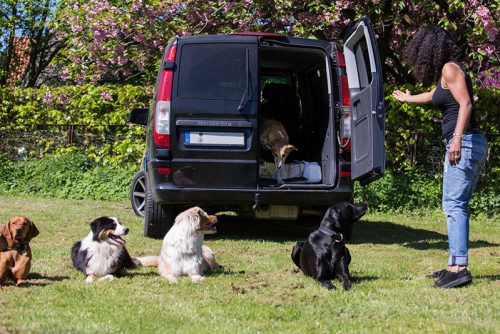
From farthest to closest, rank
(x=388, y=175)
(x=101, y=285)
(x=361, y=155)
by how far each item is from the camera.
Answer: (x=388, y=175) → (x=361, y=155) → (x=101, y=285)

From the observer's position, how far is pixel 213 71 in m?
7.45

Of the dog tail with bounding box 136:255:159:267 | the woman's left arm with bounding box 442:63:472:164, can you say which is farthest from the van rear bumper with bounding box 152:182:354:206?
the woman's left arm with bounding box 442:63:472:164

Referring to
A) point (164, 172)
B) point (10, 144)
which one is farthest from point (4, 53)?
point (164, 172)

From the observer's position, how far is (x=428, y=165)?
1161 cm

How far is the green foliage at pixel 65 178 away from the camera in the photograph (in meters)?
12.8

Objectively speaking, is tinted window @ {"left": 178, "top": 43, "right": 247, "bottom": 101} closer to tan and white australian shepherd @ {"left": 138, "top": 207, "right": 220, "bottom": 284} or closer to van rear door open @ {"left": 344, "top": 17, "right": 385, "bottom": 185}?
van rear door open @ {"left": 344, "top": 17, "right": 385, "bottom": 185}

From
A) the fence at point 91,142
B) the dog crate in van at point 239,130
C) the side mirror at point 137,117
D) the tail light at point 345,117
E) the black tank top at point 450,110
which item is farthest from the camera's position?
the fence at point 91,142

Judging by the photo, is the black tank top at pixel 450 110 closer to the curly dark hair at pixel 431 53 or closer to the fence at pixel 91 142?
the curly dark hair at pixel 431 53

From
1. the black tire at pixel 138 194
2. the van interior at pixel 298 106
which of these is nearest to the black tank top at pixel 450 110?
the van interior at pixel 298 106

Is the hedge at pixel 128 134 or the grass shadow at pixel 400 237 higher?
the hedge at pixel 128 134

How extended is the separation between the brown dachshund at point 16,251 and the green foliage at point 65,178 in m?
7.24

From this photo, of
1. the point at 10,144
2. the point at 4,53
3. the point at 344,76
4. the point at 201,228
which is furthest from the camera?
the point at 4,53

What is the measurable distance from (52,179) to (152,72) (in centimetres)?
286

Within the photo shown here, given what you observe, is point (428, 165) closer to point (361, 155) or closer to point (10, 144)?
point (361, 155)
